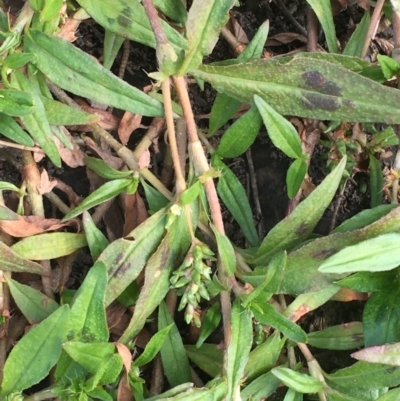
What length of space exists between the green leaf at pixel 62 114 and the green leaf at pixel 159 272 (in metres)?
0.28

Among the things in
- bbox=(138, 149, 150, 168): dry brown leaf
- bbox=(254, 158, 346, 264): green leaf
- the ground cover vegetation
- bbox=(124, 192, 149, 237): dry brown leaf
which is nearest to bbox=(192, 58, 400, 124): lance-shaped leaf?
the ground cover vegetation

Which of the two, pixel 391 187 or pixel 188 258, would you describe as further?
pixel 391 187

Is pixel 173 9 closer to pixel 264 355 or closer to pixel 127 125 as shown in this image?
pixel 127 125

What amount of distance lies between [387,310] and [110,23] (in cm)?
85

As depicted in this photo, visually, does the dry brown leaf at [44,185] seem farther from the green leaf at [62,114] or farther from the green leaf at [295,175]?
the green leaf at [295,175]

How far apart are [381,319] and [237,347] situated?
33 cm

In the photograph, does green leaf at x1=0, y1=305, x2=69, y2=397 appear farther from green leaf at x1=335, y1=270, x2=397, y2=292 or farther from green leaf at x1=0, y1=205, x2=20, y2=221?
green leaf at x1=335, y1=270, x2=397, y2=292

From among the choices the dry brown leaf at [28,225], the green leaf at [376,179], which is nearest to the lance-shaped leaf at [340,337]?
the green leaf at [376,179]

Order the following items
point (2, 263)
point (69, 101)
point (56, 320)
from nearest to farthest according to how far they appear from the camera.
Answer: point (56, 320) < point (2, 263) < point (69, 101)

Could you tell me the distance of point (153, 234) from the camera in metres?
1.27

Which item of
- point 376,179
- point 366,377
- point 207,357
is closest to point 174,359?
point 207,357

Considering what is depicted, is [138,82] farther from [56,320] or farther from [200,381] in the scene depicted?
[200,381]

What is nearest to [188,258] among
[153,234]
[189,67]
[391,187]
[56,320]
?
[153,234]

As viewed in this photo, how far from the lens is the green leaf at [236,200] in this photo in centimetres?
136
